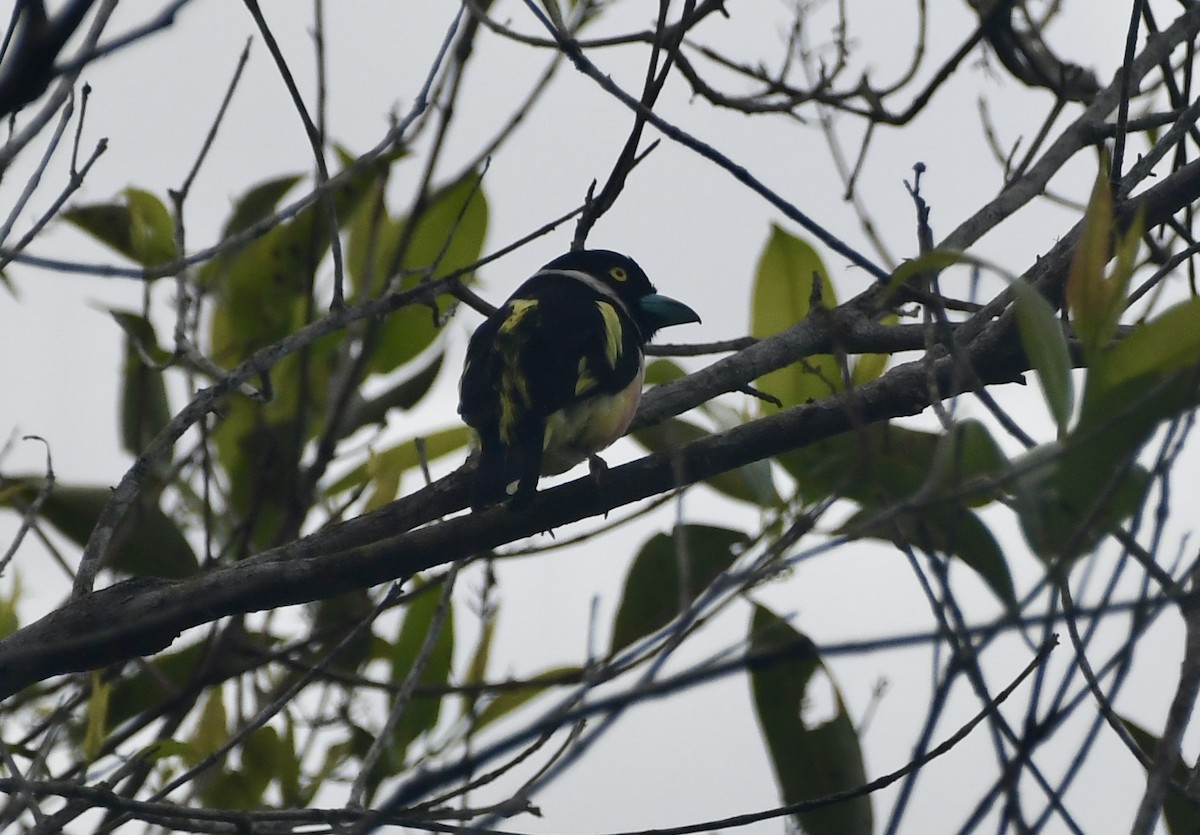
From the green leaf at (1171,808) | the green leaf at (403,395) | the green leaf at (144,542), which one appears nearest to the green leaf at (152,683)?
the green leaf at (144,542)

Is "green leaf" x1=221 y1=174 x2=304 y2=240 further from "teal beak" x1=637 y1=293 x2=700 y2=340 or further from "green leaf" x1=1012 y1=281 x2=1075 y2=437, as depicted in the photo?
"green leaf" x1=1012 y1=281 x2=1075 y2=437

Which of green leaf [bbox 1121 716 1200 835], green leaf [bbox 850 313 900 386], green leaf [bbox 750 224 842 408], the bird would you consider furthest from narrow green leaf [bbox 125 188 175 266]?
green leaf [bbox 1121 716 1200 835]

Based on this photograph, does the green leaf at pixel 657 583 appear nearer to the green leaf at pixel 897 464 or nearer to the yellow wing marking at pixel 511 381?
the green leaf at pixel 897 464

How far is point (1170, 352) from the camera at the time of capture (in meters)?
2.11

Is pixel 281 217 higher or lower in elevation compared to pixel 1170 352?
higher

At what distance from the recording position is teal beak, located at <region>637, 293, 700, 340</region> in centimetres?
596

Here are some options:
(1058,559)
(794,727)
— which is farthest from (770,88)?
(1058,559)

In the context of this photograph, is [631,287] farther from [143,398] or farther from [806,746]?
[806,746]

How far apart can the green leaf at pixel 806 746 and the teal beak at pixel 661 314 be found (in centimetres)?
227

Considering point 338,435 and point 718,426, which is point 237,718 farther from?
point 718,426

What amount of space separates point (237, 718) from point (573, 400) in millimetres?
1409

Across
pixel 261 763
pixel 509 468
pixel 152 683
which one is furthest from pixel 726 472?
pixel 152 683

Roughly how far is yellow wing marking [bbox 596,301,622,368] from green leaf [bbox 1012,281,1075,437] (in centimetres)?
263

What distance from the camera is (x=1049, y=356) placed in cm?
210
